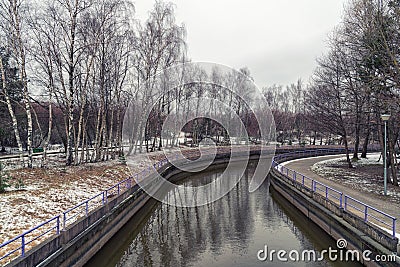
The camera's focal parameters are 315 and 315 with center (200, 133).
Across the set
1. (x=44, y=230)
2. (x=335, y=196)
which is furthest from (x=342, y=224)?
(x=44, y=230)

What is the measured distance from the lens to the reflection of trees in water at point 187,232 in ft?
38.6

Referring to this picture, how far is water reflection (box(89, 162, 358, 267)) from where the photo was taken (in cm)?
1145

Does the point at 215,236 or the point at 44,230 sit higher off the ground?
the point at 44,230

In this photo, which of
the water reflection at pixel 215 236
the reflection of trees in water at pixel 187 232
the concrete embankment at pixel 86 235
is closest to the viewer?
the concrete embankment at pixel 86 235

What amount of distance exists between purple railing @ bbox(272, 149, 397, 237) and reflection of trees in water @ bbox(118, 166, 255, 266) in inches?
154

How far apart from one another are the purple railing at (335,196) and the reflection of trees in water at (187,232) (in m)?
3.92

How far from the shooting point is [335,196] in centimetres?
1590

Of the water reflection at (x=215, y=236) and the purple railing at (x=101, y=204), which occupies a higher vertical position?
the purple railing at (x=101, y=204)

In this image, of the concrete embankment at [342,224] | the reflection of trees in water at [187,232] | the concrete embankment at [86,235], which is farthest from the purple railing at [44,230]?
the concrete embankment at [342,224]

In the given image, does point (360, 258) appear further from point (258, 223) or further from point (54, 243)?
point (54, 243)

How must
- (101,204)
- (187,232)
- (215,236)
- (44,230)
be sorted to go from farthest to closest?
(187,232) < (101,204) < (215,236) < (44,230)

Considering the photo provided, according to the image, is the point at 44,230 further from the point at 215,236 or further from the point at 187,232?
the point at 215,236

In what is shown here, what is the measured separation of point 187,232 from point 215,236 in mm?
1481

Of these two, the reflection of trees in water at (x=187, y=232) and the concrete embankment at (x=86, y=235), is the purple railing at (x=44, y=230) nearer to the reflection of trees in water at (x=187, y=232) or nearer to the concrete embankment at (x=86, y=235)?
the concrete embankment at (x=86, y=235)
